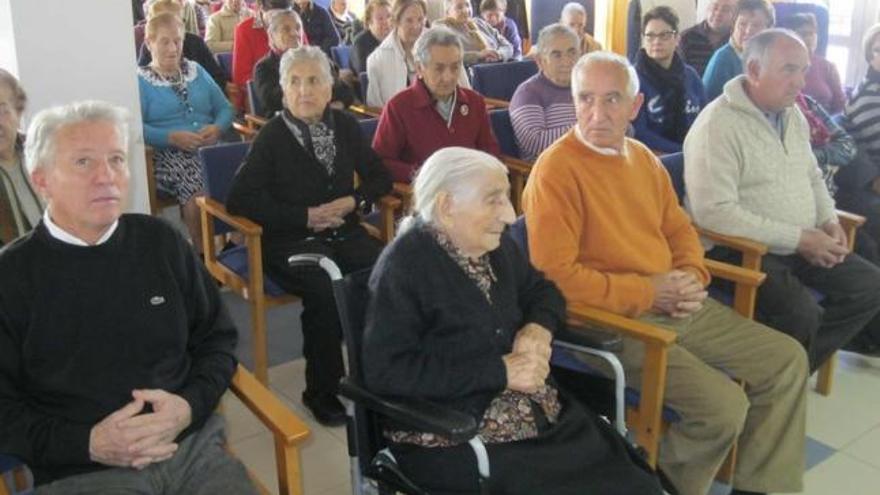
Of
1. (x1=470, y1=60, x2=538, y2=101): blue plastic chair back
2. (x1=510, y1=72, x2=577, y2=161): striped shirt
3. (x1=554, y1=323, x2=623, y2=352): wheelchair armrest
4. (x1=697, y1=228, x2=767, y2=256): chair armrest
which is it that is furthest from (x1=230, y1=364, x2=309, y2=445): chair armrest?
(x1=470, y1=60, x2=538, y2=101): blue plastic chair back

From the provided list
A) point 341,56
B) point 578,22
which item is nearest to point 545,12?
point 578,22

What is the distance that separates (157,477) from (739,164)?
1.96 metres

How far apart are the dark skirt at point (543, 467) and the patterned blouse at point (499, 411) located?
2 centimetres

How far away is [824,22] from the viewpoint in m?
5.06

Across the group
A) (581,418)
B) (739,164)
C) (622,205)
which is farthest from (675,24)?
(581,418)

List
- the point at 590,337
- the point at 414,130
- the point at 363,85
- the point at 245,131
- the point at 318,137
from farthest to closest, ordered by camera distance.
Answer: the point at 363,85 < the point at 245,131 < the point at 414,130 < the point at 318,137 < the point at 590,337

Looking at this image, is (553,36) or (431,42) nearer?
(431,42)

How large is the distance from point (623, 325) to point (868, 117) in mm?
2316

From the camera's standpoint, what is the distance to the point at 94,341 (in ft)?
5.50

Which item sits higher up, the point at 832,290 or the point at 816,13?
the point at 816,13

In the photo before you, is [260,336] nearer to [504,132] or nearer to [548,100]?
[504,132]

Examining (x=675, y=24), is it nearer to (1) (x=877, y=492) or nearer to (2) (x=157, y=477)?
(1) (x=877, y=492)

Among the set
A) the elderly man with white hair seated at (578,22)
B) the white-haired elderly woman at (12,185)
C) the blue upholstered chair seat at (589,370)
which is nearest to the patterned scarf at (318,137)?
the white-haired elderly woman at (12,185)

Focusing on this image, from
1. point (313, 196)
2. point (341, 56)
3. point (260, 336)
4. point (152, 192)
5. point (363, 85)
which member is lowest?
point (260, 336)
